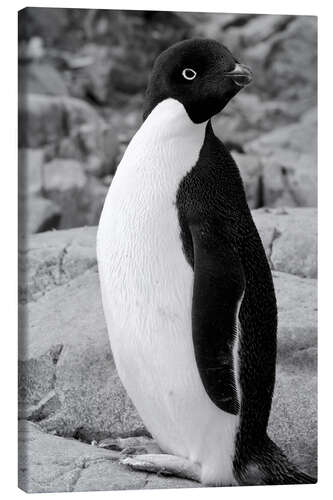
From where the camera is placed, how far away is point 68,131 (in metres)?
3.71

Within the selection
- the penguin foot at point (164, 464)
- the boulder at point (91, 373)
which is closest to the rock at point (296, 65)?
the boulder at point (91, 373)

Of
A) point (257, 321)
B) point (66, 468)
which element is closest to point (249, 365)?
point (257, 321)

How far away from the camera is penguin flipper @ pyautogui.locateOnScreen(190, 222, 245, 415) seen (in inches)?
125

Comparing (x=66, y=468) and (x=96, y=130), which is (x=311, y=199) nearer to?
(x=96, y=130)

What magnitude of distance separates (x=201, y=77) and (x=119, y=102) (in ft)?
2.38

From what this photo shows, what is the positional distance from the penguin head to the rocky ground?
0.69m

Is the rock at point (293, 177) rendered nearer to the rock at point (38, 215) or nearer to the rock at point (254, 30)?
the rock at point (254, 30)

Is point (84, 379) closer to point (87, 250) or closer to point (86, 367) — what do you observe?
point (86, 367)

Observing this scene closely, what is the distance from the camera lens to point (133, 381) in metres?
3.37

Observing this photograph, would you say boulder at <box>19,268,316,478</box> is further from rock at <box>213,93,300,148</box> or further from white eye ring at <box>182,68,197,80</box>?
white eye ring at <box>182,68,197,80</box>
